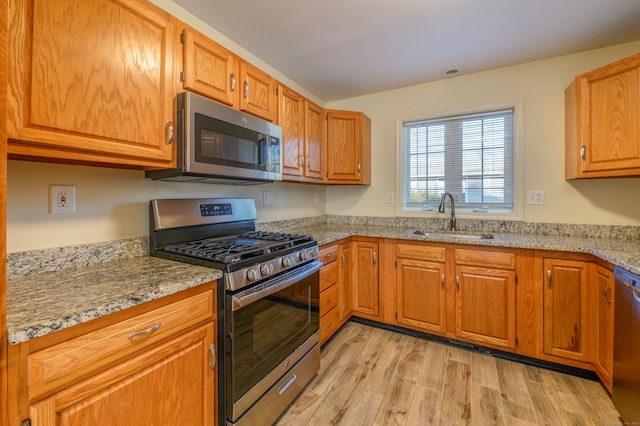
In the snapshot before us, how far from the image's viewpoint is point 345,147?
2.79 meters

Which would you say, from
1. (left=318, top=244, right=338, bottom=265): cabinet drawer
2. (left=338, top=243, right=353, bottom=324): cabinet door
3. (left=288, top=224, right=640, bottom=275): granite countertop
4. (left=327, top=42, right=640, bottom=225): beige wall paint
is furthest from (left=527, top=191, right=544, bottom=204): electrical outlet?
(left=318, top=244, right=338, bottom=265): cabinet drawer

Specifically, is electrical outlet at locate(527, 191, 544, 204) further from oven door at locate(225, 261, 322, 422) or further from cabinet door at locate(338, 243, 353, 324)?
oven door at locate(225, 261, 322, 422)

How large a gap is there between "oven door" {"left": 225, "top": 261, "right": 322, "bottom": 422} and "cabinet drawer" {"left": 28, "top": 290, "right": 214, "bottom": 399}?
0.70 feet

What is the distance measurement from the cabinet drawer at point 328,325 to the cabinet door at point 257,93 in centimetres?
156

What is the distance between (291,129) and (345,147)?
0.76 meters

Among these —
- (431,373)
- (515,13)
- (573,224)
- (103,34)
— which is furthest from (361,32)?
(431,373)

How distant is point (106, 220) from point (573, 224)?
126 inches

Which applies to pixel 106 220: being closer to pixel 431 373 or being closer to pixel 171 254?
pixel 171 254

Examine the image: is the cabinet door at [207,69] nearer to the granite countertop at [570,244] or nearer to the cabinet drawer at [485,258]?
the granite countertop at [570,244]


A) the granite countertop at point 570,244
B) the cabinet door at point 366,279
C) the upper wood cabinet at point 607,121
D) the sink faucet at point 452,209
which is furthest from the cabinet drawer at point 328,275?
the upper wood cabinet at point 607,121

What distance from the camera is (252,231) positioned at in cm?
213

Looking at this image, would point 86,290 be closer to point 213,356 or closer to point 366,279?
point 213,356

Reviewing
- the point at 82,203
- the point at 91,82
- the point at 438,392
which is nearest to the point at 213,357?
the point at 82,203

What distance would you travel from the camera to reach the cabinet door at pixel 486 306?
1.98m
